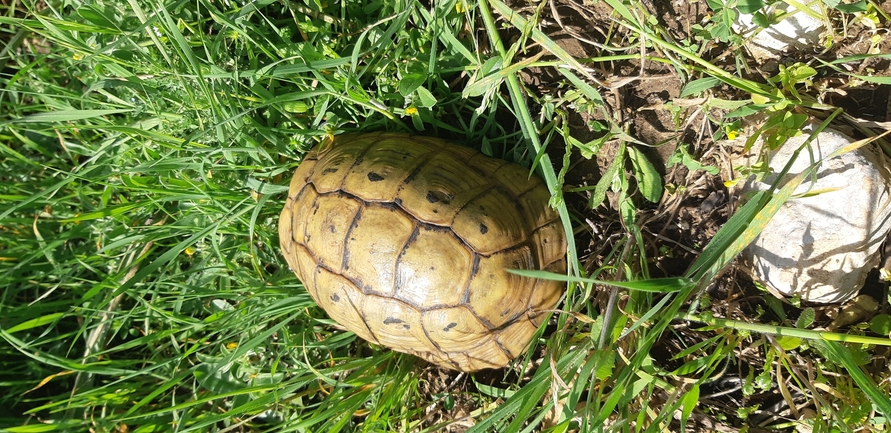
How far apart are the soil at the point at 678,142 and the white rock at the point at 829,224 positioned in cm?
13

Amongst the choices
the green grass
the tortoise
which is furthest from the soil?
the tortoise

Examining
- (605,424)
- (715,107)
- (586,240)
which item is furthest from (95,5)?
(605,424)

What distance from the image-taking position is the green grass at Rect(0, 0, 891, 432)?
5.99 feet

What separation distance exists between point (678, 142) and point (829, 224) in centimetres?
53

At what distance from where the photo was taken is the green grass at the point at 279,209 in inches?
71.9

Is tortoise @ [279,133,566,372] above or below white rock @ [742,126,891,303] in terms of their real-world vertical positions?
below

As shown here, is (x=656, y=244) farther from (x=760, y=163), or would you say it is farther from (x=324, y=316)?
(x=324, y=316)

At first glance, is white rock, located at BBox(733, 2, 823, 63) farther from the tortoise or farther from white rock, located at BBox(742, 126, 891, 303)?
the tortoise

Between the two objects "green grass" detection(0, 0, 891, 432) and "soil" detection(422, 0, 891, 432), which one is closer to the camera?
"green grass" detection(0, 0, 891, 432)

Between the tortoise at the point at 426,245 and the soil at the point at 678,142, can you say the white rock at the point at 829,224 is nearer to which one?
the soil at the point at 678,142

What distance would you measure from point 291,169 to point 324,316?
24.8 inches

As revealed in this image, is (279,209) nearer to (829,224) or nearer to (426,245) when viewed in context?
(426,245)

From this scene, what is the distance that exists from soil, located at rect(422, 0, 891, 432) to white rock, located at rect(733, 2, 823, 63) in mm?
47

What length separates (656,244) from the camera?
7.03 ft
